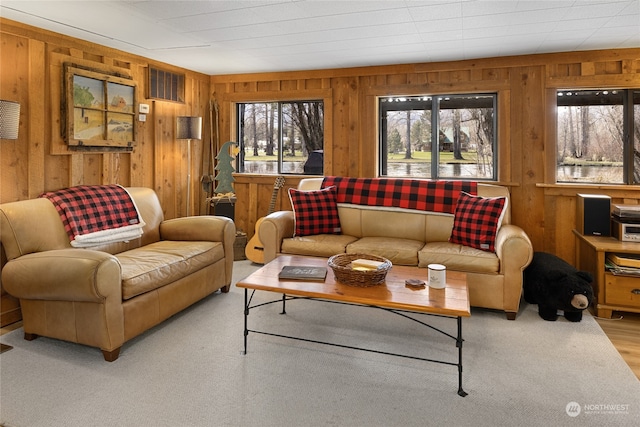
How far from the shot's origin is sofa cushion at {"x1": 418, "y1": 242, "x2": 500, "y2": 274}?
125 inches

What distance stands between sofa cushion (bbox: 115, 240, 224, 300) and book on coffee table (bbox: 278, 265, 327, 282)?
0.85 meters

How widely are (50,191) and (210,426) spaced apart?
2.56 metres

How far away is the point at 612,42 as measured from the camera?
142 inches

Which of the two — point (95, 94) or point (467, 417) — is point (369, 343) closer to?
point (467, 417)

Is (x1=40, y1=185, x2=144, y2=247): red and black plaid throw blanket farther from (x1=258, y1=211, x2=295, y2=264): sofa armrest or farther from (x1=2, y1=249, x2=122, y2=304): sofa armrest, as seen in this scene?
(x1=258, y1=211, x2=295, y2=264): sofa armrest

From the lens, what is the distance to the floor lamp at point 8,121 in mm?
2701

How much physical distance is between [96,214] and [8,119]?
0.87 m

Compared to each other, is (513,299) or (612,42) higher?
(612,42)

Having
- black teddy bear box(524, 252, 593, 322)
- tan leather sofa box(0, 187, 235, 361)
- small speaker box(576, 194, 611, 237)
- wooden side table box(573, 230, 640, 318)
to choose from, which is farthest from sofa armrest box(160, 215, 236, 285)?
small speaker box(576, 194, 611, 237)

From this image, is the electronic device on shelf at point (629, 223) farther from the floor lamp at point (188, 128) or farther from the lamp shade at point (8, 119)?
the lamp shade at point (8, 119)

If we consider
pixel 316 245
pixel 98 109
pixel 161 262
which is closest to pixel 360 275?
pixel 316 245

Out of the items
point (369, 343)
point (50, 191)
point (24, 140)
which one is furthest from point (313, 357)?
point (24, 140)

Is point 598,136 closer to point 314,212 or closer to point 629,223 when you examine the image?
point 629,223

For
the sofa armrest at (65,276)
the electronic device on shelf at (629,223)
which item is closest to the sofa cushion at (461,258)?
the electronic device on shelf at (629,223)
